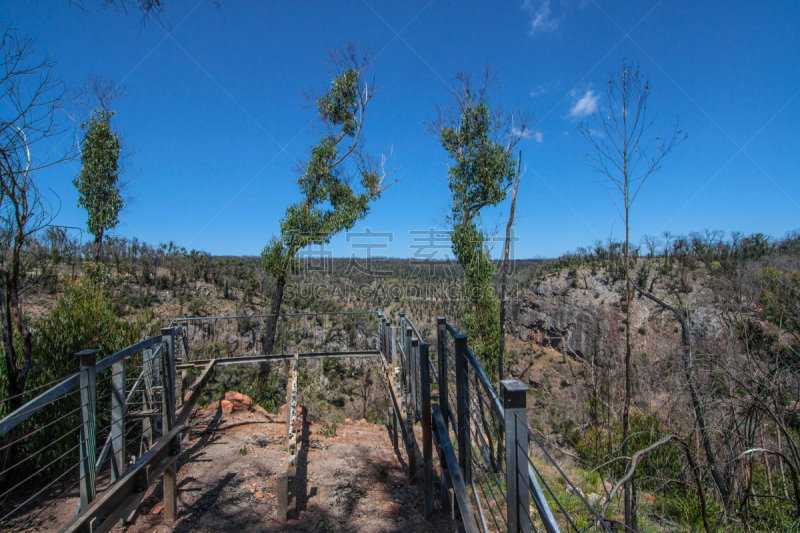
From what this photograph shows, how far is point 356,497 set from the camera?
17.1 ft

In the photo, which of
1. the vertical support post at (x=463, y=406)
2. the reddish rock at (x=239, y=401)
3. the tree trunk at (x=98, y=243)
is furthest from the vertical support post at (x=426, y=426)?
the tree trunk at (x=98, y=243)

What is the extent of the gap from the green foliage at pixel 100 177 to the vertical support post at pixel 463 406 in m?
16.8

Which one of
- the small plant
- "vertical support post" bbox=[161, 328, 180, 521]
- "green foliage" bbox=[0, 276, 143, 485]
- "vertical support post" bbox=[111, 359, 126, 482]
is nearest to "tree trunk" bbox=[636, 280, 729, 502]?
the small plant

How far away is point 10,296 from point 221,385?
12518 mm

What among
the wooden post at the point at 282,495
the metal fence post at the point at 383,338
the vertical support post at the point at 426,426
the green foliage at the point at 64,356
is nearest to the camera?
the vertical support post at the point at 426,426

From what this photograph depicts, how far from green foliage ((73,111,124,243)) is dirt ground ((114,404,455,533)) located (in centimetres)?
1118

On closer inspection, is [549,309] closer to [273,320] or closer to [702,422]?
[273,320]

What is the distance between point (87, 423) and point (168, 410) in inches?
56.5

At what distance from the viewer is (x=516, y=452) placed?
1.81 m

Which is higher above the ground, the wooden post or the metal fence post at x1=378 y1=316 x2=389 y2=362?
the metal fence post at x1=378 y1=316 x2=389 y2=362

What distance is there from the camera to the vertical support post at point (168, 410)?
4.14 meters

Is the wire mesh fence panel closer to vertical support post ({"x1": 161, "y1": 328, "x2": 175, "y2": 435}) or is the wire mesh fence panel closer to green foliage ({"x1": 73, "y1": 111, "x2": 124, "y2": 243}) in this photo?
vertical support post ({"x1": 161, "y1": 328, "x2": 175, "y2": 435})

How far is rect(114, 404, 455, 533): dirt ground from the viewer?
4.40 metres

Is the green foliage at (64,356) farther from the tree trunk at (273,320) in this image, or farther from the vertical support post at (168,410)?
the tree trunk at (273,320)
